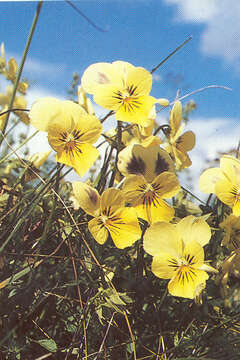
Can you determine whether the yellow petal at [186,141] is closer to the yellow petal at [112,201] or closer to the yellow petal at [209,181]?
the yellow petal at [209,181]

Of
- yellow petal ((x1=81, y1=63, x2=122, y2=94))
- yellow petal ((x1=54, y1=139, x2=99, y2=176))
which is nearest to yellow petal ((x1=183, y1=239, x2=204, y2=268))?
yellow petal ((x1=54, y1=139, x2=99, y2=176))

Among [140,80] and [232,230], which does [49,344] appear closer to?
[232,230]

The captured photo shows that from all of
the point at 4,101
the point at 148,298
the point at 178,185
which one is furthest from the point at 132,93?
the point at 4,101

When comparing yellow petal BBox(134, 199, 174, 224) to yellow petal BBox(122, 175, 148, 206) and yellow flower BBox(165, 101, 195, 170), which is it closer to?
yellow petal BBox(122, 175, 148, 206)

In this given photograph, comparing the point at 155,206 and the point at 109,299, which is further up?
the point at 155,206

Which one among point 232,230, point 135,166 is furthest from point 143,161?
point 232,230

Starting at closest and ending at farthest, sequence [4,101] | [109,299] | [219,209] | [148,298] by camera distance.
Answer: [109,299], [148,298], [219,209], [4,101]

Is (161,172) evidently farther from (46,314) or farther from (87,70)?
(46,314)
